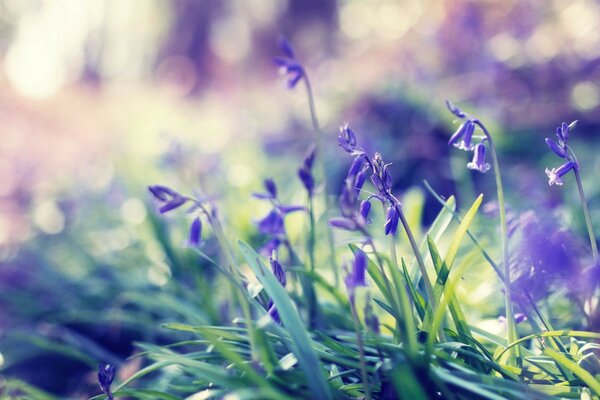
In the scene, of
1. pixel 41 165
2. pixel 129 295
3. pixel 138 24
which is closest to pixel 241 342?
pixel 129 295

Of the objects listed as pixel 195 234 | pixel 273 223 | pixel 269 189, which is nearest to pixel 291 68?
pixel 269 189

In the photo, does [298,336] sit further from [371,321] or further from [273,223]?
[273,223]

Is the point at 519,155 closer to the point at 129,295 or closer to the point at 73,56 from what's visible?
the point at 129,295

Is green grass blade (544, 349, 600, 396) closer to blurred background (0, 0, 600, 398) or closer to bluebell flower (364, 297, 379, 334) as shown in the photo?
bluebell flower (364, 297, 379, 334)

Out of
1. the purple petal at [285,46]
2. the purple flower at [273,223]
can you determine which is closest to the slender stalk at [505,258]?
the purple flower at [273,223]

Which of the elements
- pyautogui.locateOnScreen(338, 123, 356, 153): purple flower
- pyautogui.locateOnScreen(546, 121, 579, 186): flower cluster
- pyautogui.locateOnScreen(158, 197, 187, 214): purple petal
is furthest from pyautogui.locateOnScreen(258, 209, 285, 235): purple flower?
pyautogui.locateOnScreen(546, 121, 579, 186): flower cluster

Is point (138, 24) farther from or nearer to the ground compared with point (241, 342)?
farther from the ground
